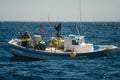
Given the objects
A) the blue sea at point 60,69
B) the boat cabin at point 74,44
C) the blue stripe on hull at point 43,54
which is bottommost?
the blue sea at point 60,69

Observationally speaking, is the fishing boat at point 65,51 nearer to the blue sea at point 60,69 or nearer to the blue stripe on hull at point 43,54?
the blue stripe on hull at point 43,54

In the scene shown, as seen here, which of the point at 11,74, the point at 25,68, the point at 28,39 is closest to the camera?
the point at 11,74

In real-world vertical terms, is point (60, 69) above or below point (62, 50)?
below

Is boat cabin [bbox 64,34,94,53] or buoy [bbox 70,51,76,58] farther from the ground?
boat cabin [bbox 64,34,94,53]

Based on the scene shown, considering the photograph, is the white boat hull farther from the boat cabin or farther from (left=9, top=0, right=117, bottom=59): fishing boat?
the boat cabin

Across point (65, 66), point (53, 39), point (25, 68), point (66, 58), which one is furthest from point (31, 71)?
point (53, 39)

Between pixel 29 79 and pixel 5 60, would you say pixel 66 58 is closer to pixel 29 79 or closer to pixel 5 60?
pixel 5 60

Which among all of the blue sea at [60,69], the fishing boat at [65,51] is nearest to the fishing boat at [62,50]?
the fishing boat at [65,51]

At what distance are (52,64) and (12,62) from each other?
4.65 metres

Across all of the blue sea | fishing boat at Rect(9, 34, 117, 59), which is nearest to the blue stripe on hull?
fishing boat at Rect(9, 34, 117, 59)

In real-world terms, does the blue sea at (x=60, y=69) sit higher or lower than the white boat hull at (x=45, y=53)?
lower

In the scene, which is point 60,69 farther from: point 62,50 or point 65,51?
point 62,50

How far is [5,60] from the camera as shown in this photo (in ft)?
114

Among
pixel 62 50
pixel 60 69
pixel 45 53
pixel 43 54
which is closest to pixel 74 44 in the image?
pixel 62 50
